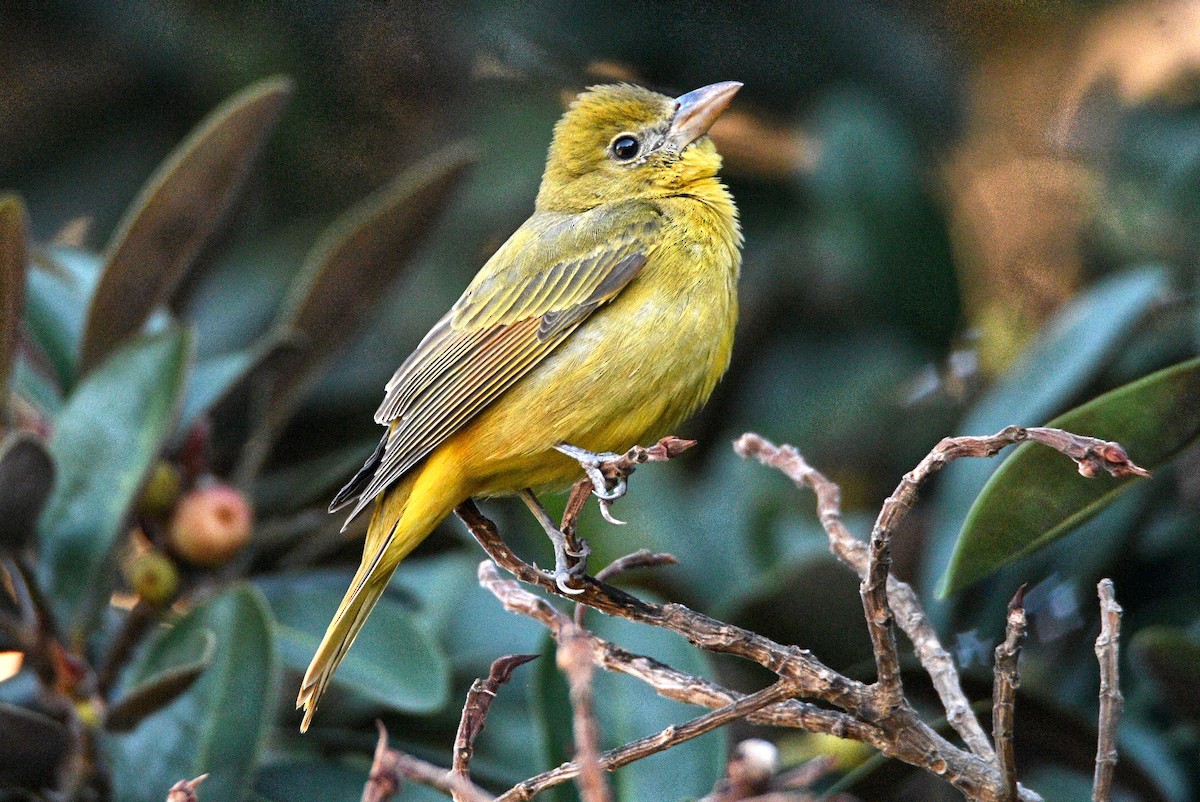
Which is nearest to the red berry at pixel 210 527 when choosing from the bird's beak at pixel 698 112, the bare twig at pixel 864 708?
the bird's beak at pixel 698 112

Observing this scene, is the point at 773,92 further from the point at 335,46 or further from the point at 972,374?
the point at 335,46

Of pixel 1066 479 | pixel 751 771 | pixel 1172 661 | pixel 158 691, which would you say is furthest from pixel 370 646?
pixel 751 771

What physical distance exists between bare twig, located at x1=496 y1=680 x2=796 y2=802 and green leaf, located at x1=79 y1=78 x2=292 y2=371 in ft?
6.33

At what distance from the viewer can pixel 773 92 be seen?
400cm

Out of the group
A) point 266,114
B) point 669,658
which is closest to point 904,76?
point 266,114

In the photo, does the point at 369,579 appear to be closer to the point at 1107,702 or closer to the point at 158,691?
the point at 158,691

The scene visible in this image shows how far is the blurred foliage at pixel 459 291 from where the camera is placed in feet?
8.87

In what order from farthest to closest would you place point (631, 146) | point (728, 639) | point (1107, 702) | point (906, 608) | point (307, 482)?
point (307, 482) → point (631, 146) → point (906, 608) → point (728, 639) → point (1107, 702)

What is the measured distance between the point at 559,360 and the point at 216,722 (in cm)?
98

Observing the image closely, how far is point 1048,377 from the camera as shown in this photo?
10.4 ft

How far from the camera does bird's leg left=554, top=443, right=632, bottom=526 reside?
2201mm

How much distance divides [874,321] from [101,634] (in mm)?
2162

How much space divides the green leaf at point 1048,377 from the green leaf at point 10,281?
2.13 m

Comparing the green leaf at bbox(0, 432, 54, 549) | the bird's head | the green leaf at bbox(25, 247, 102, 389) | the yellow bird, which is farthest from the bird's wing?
the green leaf at bbox(25, 247, 102, 389)
